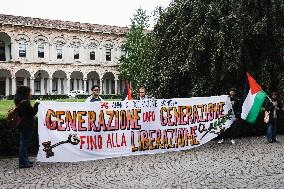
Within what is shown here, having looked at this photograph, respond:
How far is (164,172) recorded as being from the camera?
7.38 m

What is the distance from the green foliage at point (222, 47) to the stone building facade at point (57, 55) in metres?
36.7

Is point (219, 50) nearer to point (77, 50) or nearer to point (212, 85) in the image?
point (212, 85)

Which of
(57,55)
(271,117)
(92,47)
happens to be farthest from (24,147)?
(92,47)

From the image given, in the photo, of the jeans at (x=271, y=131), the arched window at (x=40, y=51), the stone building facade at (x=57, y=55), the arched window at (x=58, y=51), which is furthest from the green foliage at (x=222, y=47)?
the arched window at (x=58, y=51)

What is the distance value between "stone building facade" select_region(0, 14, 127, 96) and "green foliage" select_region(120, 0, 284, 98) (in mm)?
36689

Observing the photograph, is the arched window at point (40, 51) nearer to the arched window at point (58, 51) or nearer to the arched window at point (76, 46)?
the arched window at point (58, 51)

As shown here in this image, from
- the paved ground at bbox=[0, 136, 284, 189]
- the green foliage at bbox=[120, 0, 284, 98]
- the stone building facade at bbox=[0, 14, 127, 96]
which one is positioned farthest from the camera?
the stone building facade at bbox=[0, 14, 127, 96]

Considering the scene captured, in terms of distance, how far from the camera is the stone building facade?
4711 centimetres

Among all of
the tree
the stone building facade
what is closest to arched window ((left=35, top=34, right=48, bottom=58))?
the stone building facade

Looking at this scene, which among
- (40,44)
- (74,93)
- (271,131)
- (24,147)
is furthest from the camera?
(74,93)

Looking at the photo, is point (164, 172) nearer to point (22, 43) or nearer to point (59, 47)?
point (22, 43)

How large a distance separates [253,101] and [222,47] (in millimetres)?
2429

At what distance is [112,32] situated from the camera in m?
53.7

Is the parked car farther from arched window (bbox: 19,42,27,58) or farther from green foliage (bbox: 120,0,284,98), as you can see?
green foliage (bbox: 120,0,284,98)
